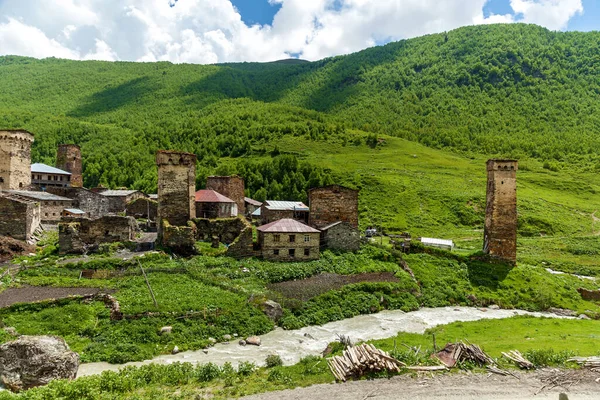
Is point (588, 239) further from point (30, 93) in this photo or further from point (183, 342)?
point (30, 93)

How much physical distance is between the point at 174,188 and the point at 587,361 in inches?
1123

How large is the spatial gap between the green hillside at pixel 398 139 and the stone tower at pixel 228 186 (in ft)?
63.3

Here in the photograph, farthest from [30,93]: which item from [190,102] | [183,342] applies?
[183,342]

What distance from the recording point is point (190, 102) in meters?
180

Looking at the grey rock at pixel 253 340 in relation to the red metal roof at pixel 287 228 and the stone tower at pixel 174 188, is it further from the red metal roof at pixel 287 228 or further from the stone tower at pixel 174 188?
the stone tower at pixel 174 188

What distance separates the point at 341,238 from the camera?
33375mm

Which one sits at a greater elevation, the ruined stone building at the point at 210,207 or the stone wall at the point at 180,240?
the ruined stone building at the point at 210,207

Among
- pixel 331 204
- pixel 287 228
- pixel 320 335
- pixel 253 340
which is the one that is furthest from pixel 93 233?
pixel 320 335

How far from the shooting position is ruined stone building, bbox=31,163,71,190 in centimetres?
5462

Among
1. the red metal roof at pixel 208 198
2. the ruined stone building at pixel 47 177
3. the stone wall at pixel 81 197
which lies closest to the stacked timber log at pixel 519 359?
the red metal roof at pixel 208 198

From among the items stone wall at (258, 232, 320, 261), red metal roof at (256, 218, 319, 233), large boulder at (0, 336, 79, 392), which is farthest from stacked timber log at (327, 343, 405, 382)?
red metal roof at (256, 218, 319, 233)

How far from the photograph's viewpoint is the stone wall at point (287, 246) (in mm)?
30359

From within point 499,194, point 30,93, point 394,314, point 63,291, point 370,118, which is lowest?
point 394,314

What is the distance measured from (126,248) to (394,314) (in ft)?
67.0
